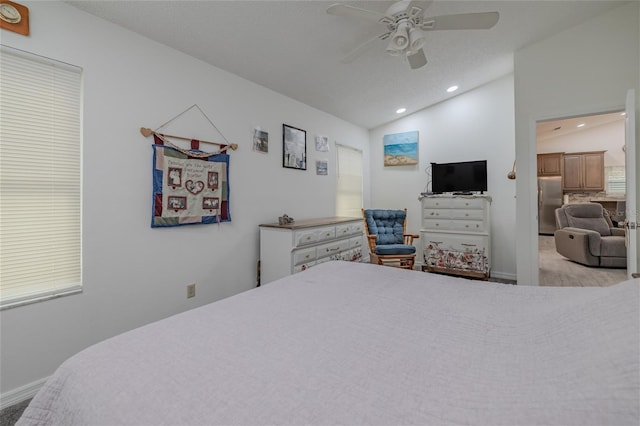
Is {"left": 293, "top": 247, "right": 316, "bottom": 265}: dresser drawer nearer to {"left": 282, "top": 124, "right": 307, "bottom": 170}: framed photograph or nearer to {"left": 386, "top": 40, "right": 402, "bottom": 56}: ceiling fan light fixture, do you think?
{"left": 282, "top": 124, "right": 307, "bottom": 170}: framed photograph

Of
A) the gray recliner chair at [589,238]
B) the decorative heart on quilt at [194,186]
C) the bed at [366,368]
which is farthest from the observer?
the gray recliner chair at [589,238]

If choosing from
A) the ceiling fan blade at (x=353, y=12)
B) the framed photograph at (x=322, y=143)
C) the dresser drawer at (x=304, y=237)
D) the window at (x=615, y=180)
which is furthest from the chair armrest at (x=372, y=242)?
the window at (x=615, y=180)

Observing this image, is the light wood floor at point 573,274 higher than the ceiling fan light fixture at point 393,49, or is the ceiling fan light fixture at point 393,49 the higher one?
the ceiling fan light fixture at point 393,49

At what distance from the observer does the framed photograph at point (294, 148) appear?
3.58 m

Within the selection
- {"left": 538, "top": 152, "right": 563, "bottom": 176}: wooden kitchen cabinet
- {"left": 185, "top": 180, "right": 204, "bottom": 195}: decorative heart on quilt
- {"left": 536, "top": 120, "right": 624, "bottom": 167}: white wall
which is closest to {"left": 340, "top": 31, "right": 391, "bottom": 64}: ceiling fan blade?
{"left": 185, "top": 180, "right": 204, "bottom": 195}: decorative heart on quilt

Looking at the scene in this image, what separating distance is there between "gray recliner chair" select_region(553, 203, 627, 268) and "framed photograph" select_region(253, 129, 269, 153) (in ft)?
16.4

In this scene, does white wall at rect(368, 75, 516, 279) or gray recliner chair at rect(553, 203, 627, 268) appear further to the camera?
gray recliner chair at rect(553, 203, 627, 268)

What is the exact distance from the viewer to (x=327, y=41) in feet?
8.59

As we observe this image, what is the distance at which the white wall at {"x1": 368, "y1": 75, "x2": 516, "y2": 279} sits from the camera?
4.23 m

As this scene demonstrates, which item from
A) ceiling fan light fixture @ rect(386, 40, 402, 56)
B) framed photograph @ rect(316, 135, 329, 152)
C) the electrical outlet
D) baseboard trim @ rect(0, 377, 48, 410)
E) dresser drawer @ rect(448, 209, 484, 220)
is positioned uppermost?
ceiling fan light fixture @ rect(386, 40, 402, 56)

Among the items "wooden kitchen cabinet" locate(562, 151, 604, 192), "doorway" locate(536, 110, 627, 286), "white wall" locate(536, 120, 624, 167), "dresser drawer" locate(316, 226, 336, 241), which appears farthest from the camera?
"wooden kitchen cabinet" locate(562, 151, 604, 192)

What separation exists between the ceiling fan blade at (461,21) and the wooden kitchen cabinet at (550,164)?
7.22 metres

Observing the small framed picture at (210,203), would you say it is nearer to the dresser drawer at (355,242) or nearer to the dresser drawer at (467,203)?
the dresser drawer at (355,242)

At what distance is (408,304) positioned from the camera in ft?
4.08
